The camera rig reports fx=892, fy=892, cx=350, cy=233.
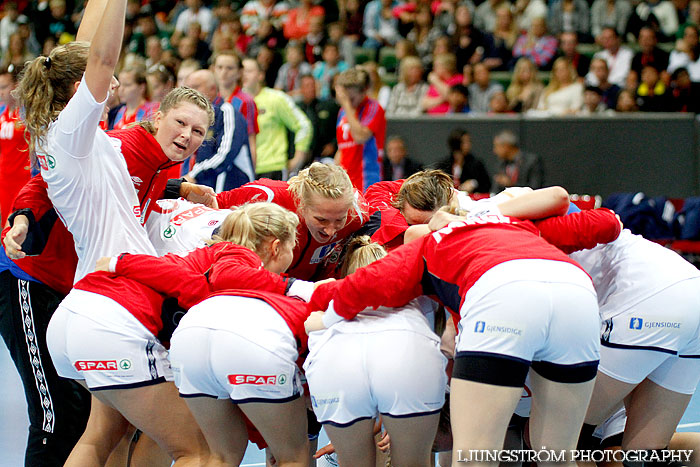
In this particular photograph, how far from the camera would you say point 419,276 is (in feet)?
10.2

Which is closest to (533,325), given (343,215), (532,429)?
(532,429)

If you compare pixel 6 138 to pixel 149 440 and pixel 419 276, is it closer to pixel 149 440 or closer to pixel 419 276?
pixel 149 440

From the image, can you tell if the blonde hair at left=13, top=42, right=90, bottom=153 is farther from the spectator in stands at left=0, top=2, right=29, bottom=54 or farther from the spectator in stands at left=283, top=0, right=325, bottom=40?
the spectator in stands at left=0, top=2, right=29, bottom=54

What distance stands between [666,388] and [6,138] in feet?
18.2

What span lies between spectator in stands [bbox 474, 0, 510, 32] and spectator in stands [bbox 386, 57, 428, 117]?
1.71 m

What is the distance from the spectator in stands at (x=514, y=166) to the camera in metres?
10.1

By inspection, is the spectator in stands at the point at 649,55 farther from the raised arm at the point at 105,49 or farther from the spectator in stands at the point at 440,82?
the raised arm at the point at 105,49

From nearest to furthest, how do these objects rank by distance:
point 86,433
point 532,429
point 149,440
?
point 532,429
point 86,433
point 149,440

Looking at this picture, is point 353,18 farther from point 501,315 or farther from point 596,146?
point 501,315

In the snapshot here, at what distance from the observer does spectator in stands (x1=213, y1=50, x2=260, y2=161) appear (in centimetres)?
750

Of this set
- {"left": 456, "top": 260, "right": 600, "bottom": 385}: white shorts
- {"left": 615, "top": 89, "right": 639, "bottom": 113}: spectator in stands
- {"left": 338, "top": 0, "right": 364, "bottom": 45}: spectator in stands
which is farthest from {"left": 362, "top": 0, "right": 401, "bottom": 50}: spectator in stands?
{"left": 456, "top": 260, "right": 600, "bottom": 385}: white shorts

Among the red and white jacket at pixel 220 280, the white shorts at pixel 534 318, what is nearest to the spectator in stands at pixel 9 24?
the red and white jacket at pixel 220 280

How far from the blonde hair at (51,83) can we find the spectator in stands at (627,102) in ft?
26.1

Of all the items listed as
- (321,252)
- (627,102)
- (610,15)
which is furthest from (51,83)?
(610,15)
